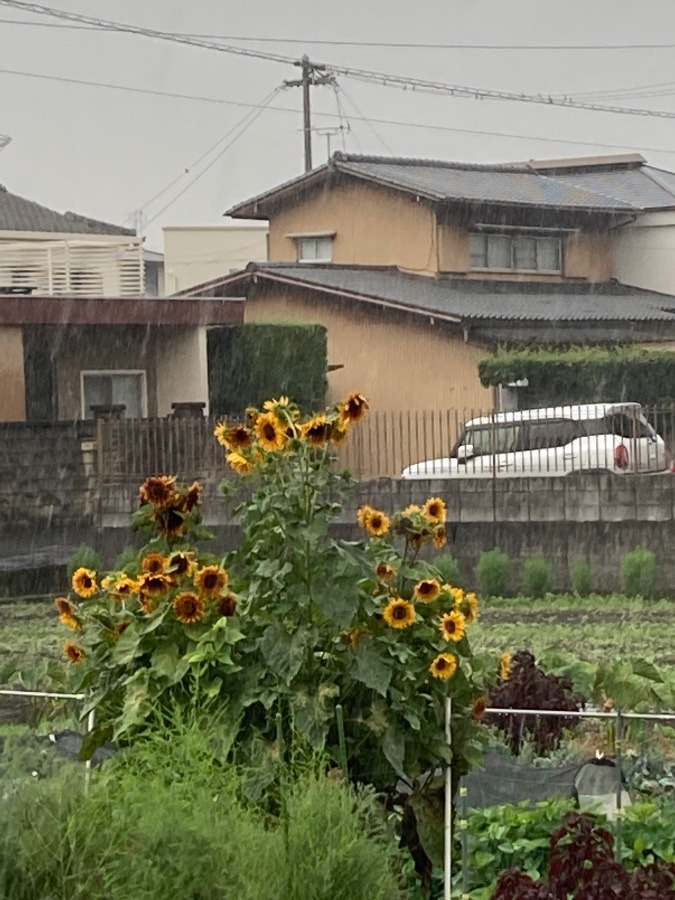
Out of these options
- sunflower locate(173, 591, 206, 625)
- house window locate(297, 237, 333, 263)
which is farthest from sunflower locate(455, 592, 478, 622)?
house window locate(297, 237, 333, 263)

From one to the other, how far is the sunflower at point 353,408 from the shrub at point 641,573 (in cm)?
1162

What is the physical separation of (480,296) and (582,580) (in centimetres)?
1472

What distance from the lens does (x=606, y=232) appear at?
34.1m

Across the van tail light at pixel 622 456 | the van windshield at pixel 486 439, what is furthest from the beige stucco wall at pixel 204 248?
the van tail light at pixel 622 456

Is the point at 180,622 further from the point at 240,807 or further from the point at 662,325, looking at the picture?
the point at 662,325

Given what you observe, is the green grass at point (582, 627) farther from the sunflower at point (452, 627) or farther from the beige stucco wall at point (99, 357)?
the beige stucco wall at point (99, 357)

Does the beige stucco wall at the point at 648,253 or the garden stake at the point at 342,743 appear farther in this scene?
the beige stucco wall at the point at 648,253

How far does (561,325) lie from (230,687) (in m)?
25.4

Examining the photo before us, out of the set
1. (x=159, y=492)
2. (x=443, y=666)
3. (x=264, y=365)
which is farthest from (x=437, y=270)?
(x=443, y=666)

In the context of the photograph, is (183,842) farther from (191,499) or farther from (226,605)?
(191,499)

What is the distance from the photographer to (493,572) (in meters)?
16.8

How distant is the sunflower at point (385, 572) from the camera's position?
4.90 metres

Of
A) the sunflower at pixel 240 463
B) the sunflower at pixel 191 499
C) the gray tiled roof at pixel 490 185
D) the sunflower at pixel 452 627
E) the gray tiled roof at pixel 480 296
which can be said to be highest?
the gray tiled roof at pixel 490 185

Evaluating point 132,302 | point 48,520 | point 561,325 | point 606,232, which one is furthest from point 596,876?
point 606,232
